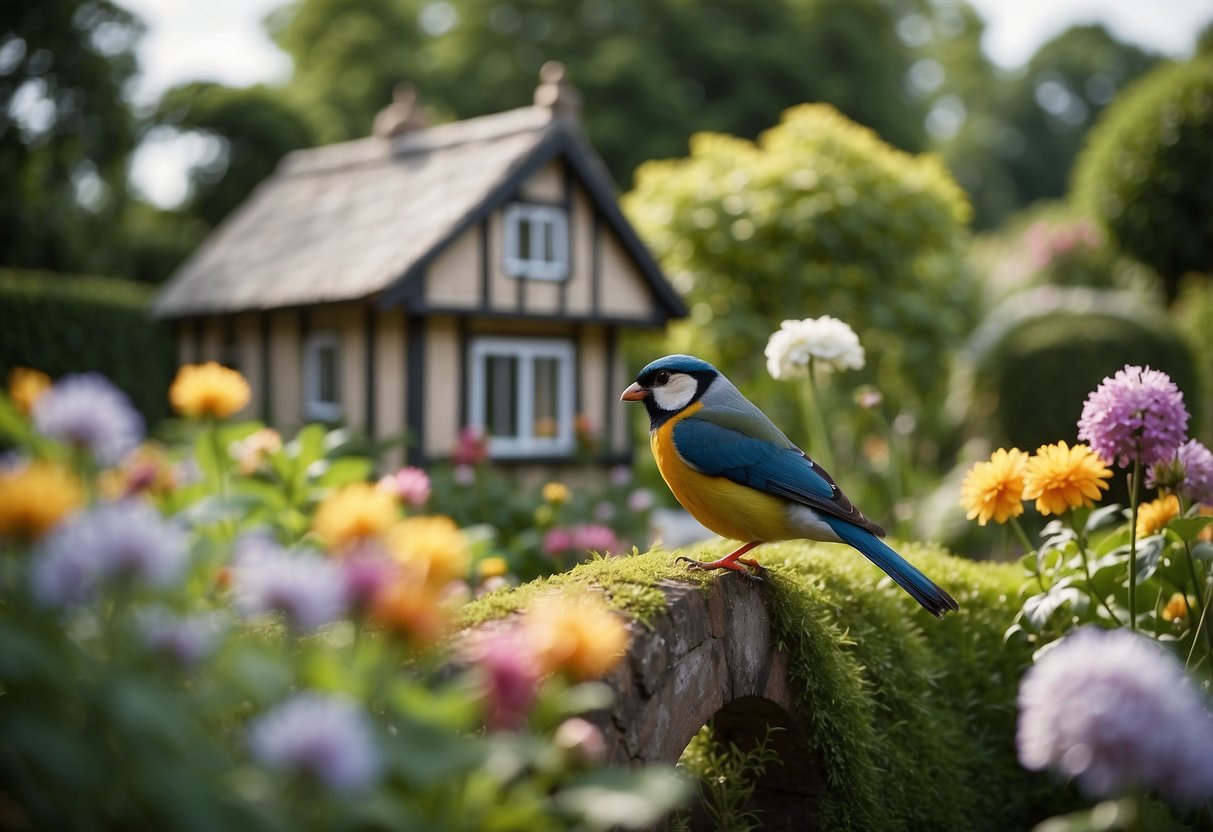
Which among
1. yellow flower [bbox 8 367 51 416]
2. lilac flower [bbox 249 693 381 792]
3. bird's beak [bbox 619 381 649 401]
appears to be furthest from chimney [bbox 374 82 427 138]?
lilac flower [bbox 249 693 381 792]

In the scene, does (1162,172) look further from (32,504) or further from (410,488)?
(32,504)

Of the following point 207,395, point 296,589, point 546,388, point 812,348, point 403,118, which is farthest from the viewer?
point 403,118

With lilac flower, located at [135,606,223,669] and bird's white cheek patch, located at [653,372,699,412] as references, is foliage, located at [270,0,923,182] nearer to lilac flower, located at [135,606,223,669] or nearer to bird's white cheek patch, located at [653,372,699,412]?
bird's white cheek patch, located at [653,372,699,412]

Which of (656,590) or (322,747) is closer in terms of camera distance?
(322,747)

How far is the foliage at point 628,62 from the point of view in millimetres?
25438

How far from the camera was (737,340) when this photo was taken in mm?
10094

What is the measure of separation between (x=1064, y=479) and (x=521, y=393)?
7110 millimetres

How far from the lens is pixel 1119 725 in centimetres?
150

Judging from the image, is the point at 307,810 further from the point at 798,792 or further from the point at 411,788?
the point at 798,792

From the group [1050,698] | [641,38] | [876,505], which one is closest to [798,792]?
[1050,698]

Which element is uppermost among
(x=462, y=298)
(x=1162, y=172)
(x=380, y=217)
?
(x=1162, y=172)

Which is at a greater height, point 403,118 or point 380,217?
point 403,118

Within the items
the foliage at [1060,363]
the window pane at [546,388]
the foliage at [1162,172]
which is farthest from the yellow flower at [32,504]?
the foliage at [1162,172]

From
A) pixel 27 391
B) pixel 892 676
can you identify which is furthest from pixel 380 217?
pixel 27 391
